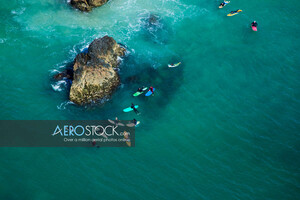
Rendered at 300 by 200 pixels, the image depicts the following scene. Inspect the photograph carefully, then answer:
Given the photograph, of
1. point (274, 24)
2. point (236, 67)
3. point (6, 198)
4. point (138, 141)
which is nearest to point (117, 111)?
point (138, 141)
